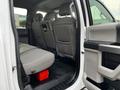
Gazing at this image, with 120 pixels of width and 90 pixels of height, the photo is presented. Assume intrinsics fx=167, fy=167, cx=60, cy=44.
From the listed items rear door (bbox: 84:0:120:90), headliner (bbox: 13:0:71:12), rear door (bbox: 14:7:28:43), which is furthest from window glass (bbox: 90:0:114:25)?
rear door (bbox: 14:7:28:43)

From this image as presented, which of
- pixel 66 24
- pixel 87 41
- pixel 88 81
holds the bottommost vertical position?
pixel 88 81

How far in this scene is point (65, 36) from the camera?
2131mm

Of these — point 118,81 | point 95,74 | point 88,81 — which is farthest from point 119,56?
point 88,81

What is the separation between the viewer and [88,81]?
1.60 meters

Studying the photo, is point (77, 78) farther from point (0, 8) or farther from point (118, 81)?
point (0, 8)

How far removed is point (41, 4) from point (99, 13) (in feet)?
3.50

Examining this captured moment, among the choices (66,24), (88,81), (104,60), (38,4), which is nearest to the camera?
(104,60)

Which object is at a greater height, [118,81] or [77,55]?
[77,55]

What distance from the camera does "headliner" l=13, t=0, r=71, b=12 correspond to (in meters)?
2.43

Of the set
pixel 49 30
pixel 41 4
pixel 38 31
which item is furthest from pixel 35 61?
pixel 41 4

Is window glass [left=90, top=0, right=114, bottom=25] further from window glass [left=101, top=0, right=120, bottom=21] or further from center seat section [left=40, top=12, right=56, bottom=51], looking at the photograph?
center seat section [left=40, top=12, right=56, bottom=51]

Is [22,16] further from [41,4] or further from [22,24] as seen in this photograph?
[41,4]

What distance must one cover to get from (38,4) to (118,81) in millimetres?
1910

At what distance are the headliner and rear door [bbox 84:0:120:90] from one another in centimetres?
77
